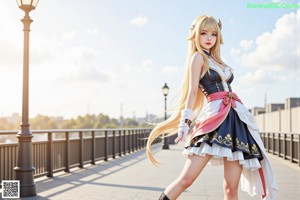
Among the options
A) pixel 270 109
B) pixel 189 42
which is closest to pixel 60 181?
pixel 189 42

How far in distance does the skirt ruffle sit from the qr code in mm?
4563

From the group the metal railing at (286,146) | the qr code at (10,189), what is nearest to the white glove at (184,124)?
the qr code at (10,189)

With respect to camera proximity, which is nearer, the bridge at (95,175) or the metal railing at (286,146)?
the bridge at (95,175)

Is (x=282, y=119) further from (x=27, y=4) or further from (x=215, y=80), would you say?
(x=215, y=80)

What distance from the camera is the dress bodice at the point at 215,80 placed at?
4426 millimetres

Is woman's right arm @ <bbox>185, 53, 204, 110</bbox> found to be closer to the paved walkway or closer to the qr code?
the paved walkway

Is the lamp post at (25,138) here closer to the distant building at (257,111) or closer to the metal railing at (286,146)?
the metal railing at (286,146)

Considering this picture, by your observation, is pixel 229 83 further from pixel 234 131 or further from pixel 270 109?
pixel 270 109

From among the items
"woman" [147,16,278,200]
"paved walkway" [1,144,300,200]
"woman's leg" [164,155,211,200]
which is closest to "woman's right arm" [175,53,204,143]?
"woman" [147,16,278,200]

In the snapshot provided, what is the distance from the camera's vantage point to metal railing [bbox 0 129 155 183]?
9125 mm

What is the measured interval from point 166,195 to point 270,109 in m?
63.2

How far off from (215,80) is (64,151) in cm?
866

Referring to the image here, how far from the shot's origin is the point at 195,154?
4.21 m

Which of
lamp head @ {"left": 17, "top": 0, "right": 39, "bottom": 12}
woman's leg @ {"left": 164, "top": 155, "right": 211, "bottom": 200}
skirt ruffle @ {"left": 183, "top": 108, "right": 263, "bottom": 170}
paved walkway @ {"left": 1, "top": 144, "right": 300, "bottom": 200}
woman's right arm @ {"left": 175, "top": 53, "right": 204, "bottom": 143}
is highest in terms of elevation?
lamp head @ {"left": 17, "top": 0, "right": 39, "bottom": 12}
